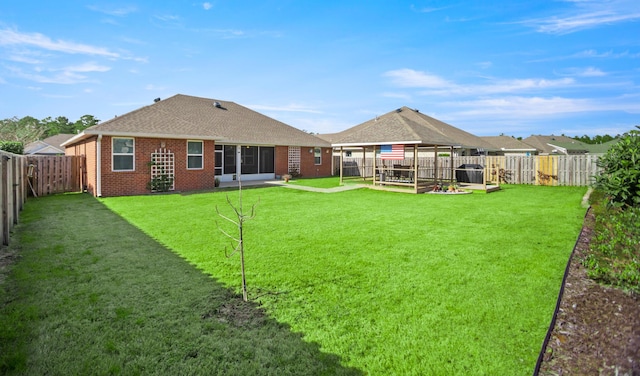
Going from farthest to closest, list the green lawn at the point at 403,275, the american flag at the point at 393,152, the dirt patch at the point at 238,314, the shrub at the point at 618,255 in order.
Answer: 1. the american flag at the point at 393,152
2. the shrub at the point at 618,255
3. the dirt patch at the point at 238,314
4. the green lawn at the point at 403,275

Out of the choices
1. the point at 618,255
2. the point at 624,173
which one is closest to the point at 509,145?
the point at 624,173

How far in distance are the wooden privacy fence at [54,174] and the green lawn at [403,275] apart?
7260 millimetres

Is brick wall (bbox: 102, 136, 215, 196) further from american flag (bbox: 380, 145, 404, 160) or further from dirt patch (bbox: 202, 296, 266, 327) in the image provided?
dirt patch (bbox: 202, 296, 266, 327)

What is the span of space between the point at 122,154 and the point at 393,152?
1292 centimetres

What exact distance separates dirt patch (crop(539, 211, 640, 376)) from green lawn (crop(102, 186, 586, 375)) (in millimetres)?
170

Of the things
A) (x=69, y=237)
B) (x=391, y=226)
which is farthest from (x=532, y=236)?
(x=69, y=237)

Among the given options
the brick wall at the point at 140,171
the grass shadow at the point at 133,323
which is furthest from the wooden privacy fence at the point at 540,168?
the grass shadow at the point at 133,323

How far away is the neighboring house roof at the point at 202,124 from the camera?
47.9 feet

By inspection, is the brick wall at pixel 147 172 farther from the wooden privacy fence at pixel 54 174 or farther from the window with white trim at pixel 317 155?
the window with white trim at pixel 317 155

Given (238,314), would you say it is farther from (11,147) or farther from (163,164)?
(11,147)

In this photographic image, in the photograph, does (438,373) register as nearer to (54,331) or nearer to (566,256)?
(54,331)

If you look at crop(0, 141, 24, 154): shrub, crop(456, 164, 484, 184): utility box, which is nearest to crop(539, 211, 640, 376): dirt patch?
crop(456, 164, 484, 184): utility box

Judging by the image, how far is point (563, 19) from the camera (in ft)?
36.4

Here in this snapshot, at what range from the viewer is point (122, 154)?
1437cm
